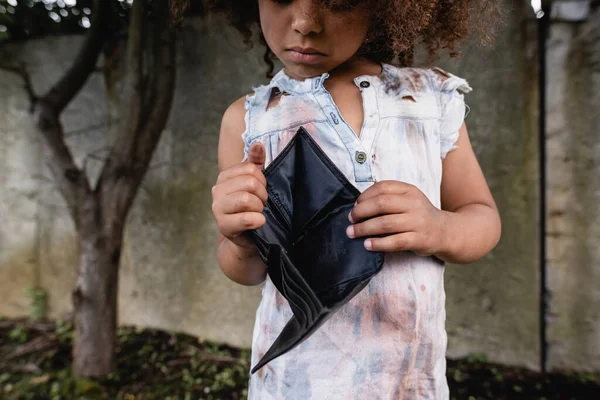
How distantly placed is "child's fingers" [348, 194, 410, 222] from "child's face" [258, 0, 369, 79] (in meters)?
0.33

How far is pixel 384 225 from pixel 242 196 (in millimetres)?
250

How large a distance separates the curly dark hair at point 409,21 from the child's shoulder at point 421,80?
1.9 inches

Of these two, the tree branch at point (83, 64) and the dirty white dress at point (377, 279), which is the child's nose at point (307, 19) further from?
the tree branch at point (83, 64)

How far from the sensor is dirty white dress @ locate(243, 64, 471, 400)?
0.90m

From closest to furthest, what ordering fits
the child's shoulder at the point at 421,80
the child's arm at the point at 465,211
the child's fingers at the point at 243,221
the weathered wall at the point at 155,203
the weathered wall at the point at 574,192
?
the child's fingers at the point at 243,221, the child's arm at the point at 465,211, the child's shoulder at the point at 421,80, the weathered wall at the point at 574,192, the weathered wall at the point at 155,203

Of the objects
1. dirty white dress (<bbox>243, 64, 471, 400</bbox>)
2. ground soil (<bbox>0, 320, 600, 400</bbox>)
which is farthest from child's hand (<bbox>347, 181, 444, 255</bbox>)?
ground soil (<bbox>0, 320, 600, 400</bbox>)

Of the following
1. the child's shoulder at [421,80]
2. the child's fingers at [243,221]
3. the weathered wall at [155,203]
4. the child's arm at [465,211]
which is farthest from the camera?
the weathered wall at [155,203]

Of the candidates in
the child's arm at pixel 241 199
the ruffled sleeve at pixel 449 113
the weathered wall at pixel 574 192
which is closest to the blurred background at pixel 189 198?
Answer: the weathered wall at pixel 574 192

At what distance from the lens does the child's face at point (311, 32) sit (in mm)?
861

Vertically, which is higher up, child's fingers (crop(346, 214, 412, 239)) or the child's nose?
the child's nose

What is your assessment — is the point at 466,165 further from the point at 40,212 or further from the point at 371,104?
the point at 40,212

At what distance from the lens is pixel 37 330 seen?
309 cm

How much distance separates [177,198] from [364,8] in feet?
6.81

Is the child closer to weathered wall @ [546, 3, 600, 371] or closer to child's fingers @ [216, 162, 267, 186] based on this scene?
child's fingers @ [216, 162, 267, 186]
